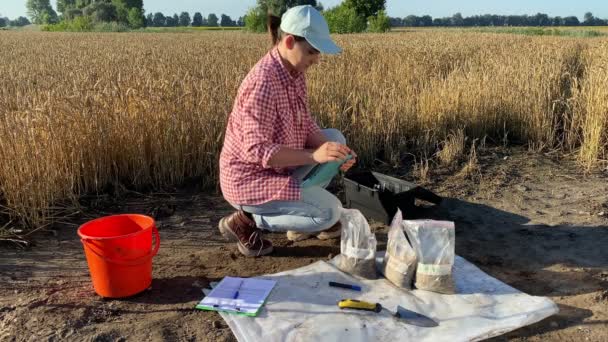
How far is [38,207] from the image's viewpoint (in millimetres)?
3277

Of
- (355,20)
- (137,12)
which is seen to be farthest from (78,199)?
(137,12)

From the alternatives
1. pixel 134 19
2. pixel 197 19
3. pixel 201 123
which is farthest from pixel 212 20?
pixel 201 123

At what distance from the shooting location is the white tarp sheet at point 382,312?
217 centimetres

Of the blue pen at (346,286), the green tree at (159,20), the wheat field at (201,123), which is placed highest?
the green tree at (159,20)

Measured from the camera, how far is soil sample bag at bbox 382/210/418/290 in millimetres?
2537

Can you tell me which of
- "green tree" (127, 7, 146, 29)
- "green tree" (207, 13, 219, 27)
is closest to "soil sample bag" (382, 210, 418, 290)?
"green tree" (127, 7, 146, 29)

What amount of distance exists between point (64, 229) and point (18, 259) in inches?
18.2

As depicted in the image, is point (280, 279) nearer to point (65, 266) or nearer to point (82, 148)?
point (65, 266)

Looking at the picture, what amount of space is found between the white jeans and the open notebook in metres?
0.39

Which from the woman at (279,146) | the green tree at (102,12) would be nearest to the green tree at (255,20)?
the green tree at (102,12)

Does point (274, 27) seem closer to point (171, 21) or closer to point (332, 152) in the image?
point (332, 152)

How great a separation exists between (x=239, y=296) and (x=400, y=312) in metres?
0.77

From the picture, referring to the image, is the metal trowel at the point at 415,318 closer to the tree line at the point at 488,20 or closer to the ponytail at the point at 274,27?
the ponytail at the point at 274,27

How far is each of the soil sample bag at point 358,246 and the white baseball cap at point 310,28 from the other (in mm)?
867
